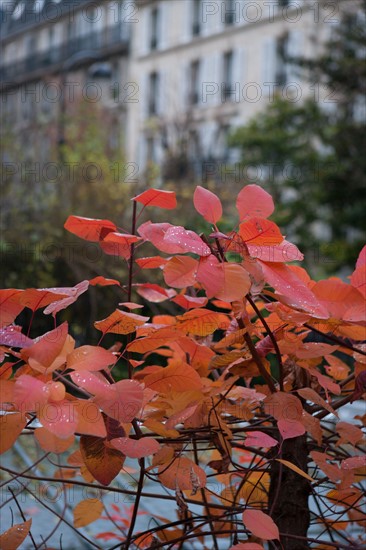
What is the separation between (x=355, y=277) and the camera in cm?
106

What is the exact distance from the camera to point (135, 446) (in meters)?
0.91

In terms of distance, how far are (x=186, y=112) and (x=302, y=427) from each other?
17.1 meters

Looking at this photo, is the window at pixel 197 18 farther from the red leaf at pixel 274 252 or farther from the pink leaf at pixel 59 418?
the pink leaf at pixel 59 418

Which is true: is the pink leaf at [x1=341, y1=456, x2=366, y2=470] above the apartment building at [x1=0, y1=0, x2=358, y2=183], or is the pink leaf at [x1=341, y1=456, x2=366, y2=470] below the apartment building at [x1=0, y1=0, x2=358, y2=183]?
below

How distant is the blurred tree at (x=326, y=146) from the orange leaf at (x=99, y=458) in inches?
509

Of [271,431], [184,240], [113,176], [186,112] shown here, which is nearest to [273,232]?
[184,240]

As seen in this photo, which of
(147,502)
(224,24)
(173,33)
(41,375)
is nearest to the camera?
(41,375)

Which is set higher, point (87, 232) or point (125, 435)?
point (87, 232)

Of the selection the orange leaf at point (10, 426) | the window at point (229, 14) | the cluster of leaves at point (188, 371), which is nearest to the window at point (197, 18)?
the window at point (229, 14)

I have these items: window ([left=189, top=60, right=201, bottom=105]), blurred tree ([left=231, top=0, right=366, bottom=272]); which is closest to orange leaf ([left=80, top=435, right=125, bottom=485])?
blurred tree ([left=231, top=0, right=366, bottom=272])

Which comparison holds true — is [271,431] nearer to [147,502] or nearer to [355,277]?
[355,277]

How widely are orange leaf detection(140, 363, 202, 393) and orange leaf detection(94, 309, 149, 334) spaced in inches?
3.0

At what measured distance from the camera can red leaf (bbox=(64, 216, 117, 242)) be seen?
1.04m

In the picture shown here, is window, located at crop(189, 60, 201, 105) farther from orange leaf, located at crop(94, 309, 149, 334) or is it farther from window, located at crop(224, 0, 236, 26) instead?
orange leaf, located at crop(94, 309, 149, 334)
